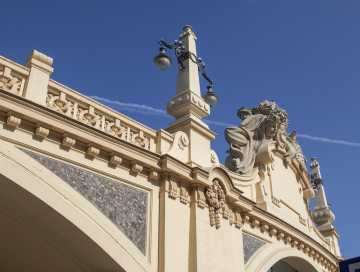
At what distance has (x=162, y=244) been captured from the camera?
8.91 meters

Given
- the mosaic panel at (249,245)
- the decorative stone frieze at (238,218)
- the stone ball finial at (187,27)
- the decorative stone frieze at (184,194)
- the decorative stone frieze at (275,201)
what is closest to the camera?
the decorative stone frieze at (184,194)

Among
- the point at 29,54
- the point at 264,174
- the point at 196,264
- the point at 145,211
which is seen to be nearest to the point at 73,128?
the point at 29,54

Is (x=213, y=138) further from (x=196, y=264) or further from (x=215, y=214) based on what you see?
(x=196, y=264)

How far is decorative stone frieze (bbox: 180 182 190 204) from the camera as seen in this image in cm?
976

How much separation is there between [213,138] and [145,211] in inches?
126

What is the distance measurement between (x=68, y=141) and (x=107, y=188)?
3.82 ft

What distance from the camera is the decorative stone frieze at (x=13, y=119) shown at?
289 inches

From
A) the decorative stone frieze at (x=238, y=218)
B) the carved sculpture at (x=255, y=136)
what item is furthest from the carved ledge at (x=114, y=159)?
the carved sculpture at (x=255, y=136)

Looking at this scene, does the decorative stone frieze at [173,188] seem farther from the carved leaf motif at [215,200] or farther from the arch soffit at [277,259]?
the arch soffit at [277,259]

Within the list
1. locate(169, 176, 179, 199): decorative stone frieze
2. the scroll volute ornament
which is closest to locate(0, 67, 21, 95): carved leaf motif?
locate(169, 176, 179, 199): decorative stone frieze

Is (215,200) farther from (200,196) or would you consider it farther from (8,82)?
(8,82)

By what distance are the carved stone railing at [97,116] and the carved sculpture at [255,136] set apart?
4.42 m

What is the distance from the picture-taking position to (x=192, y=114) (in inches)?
441

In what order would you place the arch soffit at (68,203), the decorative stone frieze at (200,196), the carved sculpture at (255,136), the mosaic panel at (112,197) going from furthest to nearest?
the carved sculpture at (255,136)
the decorative stone frieze at (200,196)
the mosaic panel at (112,197)
the arch soffit at (68,203)
